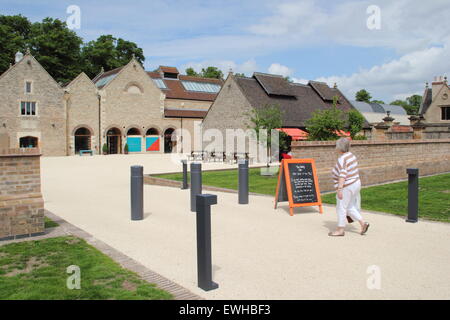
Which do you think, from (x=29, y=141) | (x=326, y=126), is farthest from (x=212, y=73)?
(x=326, y=126)

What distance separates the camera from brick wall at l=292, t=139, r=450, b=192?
499 inches

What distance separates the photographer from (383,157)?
51.8 ft

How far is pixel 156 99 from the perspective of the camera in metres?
45.8

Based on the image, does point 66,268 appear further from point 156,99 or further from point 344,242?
point 156,99

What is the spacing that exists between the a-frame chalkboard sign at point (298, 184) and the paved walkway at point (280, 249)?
312 mm

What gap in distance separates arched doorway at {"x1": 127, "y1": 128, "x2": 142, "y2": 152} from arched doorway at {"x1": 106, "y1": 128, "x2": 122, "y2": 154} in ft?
3.62

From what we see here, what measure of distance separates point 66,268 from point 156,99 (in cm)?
4218

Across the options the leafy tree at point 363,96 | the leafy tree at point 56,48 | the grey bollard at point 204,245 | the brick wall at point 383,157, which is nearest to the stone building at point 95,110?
the leafy tree at point 56,48

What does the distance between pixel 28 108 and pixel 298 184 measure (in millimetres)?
35749

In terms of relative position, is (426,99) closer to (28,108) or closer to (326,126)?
(326,126)

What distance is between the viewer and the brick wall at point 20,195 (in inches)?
255

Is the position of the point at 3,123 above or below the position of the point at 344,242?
above

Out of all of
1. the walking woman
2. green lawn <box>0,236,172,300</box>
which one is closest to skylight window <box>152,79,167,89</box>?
the walking woman
